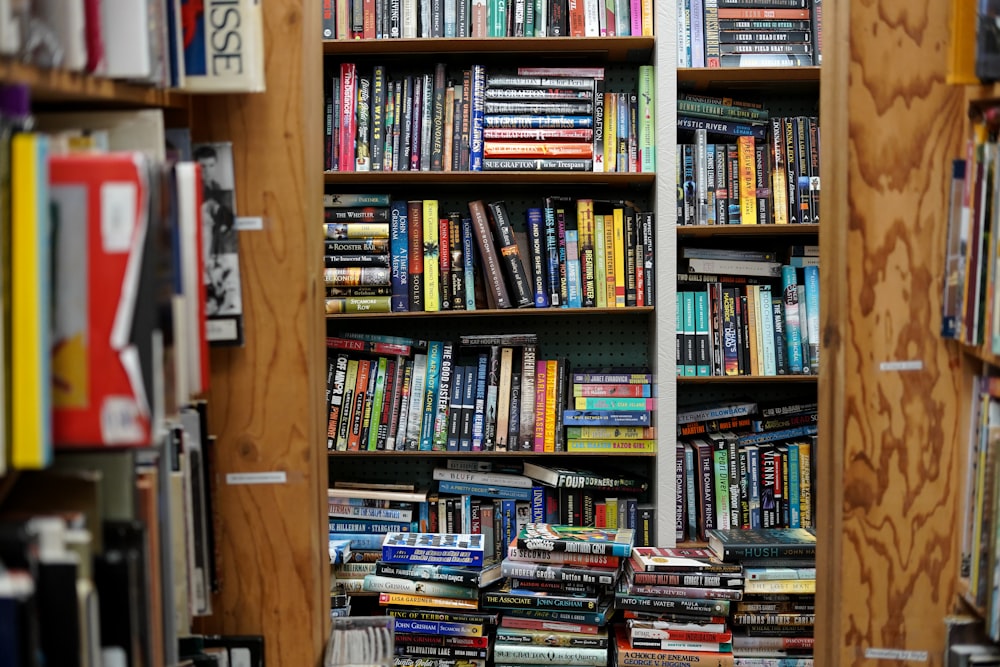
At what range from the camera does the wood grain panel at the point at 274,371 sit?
152 centimetres

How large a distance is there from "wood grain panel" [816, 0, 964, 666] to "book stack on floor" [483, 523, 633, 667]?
97 centimetres

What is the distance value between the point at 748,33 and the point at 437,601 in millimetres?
1811

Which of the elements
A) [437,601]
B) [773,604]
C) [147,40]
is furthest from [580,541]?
[147,40]

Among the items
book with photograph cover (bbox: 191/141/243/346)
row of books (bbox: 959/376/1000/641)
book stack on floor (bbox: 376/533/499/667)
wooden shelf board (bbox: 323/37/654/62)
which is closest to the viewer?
row of books (bbox: 959/376/1000/641)

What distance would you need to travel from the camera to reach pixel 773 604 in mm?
2512

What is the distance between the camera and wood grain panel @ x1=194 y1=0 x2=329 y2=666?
1.52 metres

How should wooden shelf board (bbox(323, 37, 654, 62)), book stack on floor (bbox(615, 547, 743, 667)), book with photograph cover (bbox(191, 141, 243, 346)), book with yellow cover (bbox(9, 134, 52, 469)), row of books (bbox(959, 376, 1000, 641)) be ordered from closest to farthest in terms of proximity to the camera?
book with yellow cover (bbox(9, 134, 52, 469)), row of books (bbox(959, 376, 1000, 641)), book with photograph cover (bbox(191, 141, 243, 346)), book stack on floor (bbox(615, 547, 743, 667)), wooden shelf board (bbox(323, 37, 654, 62))

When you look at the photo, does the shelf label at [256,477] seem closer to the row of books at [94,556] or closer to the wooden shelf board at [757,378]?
the row of books at [94,556]

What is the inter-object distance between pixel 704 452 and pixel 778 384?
1.32 ft

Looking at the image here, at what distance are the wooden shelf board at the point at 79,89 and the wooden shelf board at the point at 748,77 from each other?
177 cm

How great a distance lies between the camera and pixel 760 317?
9.37 ft

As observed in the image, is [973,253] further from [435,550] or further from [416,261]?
[416,261]

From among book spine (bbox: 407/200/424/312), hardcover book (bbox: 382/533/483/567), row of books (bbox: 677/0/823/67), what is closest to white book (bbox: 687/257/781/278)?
row of books (bbox: 677/0/823/67)

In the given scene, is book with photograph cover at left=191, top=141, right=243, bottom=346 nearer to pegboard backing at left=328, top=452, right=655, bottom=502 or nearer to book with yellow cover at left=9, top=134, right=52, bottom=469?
book with yellow cover at left=9, top=134, right=52, bottom=469
